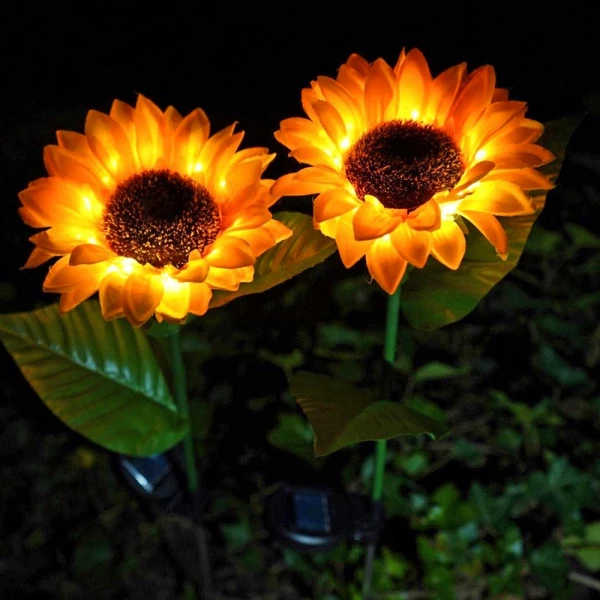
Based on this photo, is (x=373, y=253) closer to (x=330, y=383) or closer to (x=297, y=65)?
(x=330, y=383)

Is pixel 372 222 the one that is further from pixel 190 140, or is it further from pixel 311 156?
pixel 190 140

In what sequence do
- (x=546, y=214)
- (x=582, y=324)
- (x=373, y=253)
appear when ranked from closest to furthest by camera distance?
(x=373, y=253), (x=582, y=324), (x=546, y=214)

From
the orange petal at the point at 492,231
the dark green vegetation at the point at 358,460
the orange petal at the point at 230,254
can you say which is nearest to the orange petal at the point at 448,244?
the orange petal at the point at 492,231

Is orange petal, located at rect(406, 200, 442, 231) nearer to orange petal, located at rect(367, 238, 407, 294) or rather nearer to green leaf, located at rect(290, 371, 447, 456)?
orange petal, located at rect(367, 238, 407, 294)

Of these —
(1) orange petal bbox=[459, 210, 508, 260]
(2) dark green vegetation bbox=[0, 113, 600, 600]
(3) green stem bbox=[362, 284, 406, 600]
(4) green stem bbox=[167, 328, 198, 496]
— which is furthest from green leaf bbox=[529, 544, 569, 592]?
(1) orange petal bbox=[459, 210, 508, 260]

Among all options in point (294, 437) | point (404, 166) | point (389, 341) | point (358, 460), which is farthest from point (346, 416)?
point (358, 460)

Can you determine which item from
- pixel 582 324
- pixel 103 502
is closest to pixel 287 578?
pixel 103 502
